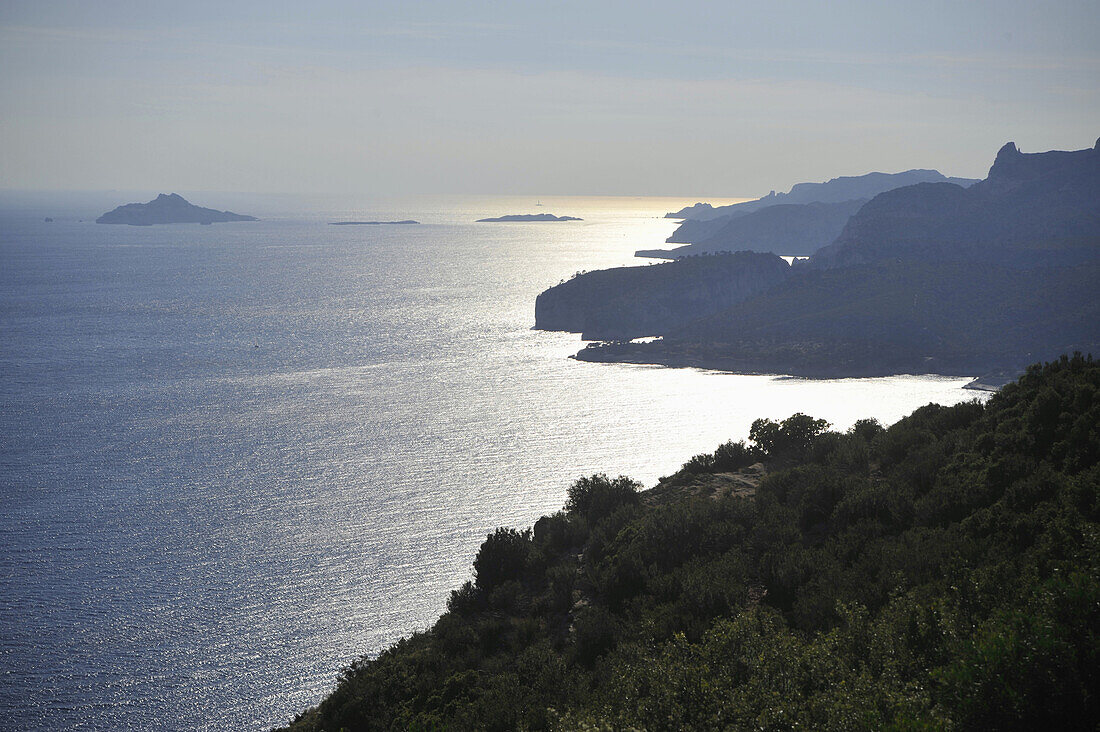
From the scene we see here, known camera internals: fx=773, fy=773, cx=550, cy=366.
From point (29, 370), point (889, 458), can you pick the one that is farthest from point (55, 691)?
point (29, 370)

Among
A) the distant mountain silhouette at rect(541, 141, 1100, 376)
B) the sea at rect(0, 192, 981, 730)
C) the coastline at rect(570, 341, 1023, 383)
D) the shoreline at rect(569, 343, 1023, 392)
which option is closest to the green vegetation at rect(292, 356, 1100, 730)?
the sea at rect(0, 192, 981, 730)

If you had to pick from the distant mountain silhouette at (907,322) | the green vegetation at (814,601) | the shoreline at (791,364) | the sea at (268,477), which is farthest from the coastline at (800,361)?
the green vegetation at (814,601)

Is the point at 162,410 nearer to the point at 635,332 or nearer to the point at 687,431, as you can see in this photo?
the point at 687,431

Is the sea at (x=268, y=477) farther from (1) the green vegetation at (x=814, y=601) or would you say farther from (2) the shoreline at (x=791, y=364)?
(1) the green vegetation at (x=814, y=601)

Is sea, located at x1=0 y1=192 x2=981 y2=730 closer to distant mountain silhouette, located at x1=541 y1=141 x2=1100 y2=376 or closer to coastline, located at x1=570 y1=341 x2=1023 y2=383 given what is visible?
coastline, located at x1=570 y1=341 x2=1023 y2=383

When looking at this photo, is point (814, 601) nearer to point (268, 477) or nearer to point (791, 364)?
point (268, 477)

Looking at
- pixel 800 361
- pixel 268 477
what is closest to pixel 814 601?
pixel 268 477

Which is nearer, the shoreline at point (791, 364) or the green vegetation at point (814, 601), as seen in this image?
Result: the green vegetation at point (814, 601)
